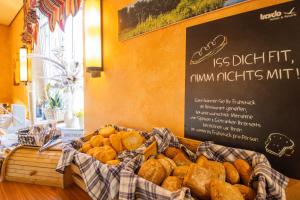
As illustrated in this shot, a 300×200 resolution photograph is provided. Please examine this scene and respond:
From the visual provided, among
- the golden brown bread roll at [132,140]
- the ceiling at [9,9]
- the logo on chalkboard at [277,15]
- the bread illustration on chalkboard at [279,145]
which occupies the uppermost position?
the ceiling at [9,9]

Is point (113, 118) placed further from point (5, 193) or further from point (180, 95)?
point (5, 193)

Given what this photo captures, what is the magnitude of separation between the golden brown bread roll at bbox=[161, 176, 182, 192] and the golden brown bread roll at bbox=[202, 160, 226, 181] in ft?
0.31

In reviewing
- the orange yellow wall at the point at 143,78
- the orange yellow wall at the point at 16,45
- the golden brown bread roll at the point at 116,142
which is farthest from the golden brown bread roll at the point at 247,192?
the orange yellow wall at the point at 16,45

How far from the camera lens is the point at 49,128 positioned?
4.57 ft

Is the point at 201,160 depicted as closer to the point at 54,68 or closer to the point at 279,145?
the point at 279,145

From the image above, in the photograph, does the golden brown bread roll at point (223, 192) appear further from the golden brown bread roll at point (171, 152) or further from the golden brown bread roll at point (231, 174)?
the golden brown bread roll at point (171, 152)

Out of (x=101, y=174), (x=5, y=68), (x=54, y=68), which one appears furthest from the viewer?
(x=5, y=68)

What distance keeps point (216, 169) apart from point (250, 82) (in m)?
0.31

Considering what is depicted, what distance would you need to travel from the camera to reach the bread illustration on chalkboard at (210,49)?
735 millimetres

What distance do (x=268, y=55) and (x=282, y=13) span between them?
0.13m

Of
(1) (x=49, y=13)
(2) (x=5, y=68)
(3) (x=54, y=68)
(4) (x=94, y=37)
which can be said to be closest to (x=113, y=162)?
(4) (x=94, y=37)

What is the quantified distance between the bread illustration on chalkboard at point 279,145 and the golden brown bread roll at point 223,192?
0.22 meters

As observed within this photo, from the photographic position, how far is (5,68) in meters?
4.52

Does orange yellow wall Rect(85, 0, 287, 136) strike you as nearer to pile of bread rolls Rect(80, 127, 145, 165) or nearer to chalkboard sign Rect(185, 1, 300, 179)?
chalkboard sign Rect(185, 1, 300, 179)
